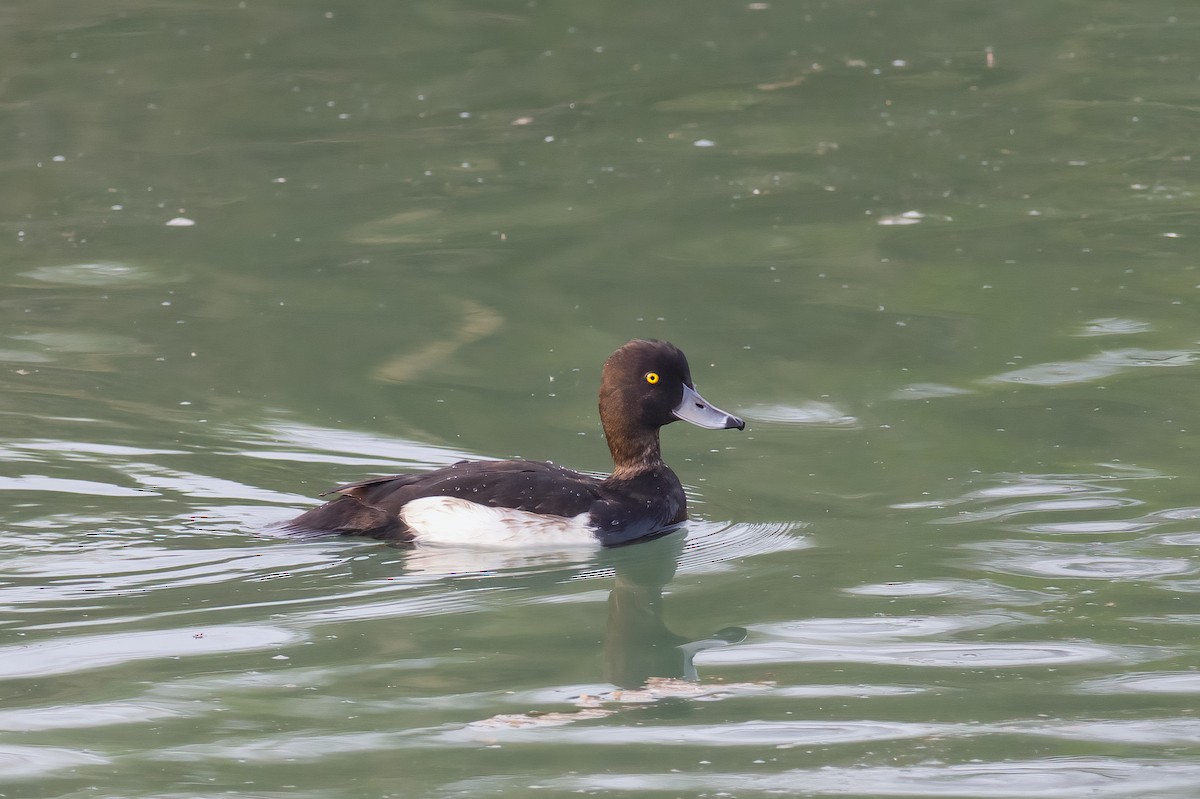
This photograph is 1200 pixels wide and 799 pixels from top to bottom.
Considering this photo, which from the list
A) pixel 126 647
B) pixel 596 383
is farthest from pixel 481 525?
pixel 596 383

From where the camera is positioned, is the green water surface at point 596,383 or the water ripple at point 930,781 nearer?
Answer: the water ripple at point 930,781

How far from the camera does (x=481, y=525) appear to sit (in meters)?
7.73

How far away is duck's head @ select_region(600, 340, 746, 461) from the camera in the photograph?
839cm

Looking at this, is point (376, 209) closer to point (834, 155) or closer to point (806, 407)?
point (834, 155)

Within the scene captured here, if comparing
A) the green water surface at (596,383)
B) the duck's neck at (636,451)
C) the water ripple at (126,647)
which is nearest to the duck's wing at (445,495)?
the green water surface at (596,383)

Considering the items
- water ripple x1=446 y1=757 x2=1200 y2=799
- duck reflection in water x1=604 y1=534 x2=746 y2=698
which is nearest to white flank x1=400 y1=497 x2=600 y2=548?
duck reflection in water x1=604 y1=534 x2=746 y2=698

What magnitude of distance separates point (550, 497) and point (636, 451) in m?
0.74

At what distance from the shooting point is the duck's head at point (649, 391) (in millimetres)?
8391

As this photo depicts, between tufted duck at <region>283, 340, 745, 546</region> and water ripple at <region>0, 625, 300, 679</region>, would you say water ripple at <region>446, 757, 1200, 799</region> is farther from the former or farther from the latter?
tufted duck at <region>283, 340, 745, 546</region>

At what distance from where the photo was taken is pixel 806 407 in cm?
978

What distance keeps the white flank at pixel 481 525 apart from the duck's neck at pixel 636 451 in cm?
66

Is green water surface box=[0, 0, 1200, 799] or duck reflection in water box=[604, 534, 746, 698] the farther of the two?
duck reflection in water box=[604, 534, 746, 698]

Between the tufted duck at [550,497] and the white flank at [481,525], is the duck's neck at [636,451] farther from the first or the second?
the white flank at [481,525]

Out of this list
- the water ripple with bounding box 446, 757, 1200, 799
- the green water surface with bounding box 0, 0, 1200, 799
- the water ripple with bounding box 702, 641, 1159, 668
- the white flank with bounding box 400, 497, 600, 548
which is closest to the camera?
the water ripple with bounding box 446, 757, 1200, 799
